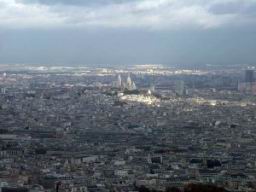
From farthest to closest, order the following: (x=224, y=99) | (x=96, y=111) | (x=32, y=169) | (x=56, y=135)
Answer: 1. (x=224, y=99)
2. (x=96, y=111)
3. (x=56, y=135)
4. (x=32, y=169)

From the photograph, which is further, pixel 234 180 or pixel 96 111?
pixel 96 111

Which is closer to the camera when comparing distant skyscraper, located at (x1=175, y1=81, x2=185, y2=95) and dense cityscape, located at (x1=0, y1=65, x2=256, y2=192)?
dense cityscape, located at (x1=0, y1=65, x2=256, y2=192)

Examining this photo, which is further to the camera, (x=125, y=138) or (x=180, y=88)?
(x=180, y=88)

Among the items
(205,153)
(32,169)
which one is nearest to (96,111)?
(205,153)

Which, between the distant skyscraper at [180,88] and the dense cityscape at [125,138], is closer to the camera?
the dense cityscape at [125,138]

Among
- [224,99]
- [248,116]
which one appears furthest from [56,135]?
[224,99]

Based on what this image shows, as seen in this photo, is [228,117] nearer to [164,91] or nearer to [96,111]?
[96,111]

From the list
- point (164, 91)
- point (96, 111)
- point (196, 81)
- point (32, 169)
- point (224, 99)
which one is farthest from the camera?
point (196, 81)
